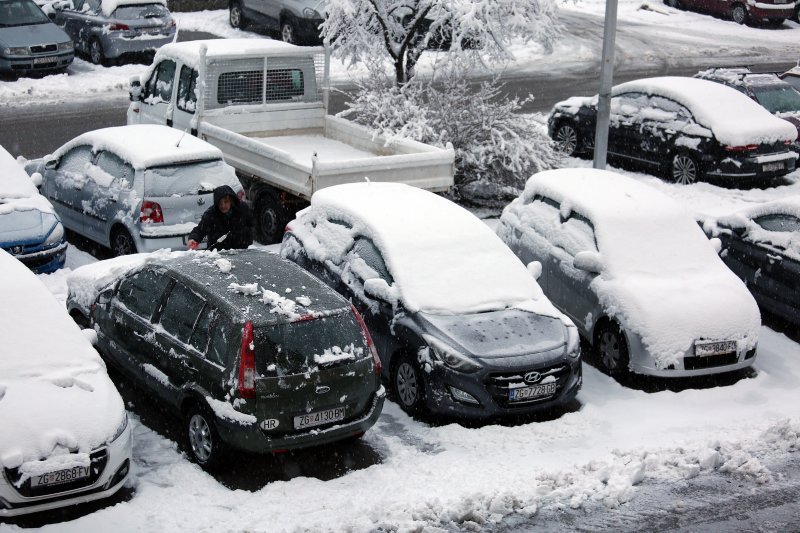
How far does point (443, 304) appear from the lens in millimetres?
10617

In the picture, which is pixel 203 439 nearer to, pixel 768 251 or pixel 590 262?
pixel 590 262

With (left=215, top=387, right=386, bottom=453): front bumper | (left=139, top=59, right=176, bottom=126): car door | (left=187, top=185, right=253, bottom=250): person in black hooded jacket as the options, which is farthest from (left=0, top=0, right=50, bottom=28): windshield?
(left=215, top=387, right=386, bottom=453): front bumper

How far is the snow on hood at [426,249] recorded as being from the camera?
1076 centimetres

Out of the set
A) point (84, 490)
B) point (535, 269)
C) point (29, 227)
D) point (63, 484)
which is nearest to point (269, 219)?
point (29, 227)

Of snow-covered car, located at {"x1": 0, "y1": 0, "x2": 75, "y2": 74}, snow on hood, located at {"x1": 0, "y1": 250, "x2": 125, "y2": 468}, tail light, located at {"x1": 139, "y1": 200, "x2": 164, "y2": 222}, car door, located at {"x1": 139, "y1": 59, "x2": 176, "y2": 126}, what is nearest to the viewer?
snow on hood, located at {"x1": 0, "y1": 250, "x2": 125, "y2": 468}

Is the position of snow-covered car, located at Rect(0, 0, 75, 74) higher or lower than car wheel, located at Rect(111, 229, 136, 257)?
higher

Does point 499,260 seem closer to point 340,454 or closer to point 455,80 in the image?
point 340,454

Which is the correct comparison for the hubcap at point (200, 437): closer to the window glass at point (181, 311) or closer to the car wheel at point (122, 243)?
the window glass at point (181, 311)

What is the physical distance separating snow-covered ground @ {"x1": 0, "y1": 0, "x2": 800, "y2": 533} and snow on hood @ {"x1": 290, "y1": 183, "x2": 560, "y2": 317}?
3.83ft

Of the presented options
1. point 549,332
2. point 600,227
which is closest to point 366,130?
point 600,227

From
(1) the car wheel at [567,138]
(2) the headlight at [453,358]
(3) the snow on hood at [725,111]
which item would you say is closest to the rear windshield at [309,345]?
(2) the headlight at [453,358]

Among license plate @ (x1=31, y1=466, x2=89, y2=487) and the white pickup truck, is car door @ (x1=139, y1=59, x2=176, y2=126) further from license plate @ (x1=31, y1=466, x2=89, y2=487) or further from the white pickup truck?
license plate @ (x1=31, y1=466, x2=89, y2=487)

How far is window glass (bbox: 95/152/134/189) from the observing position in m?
13.4

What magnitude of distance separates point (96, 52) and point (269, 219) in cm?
1280
